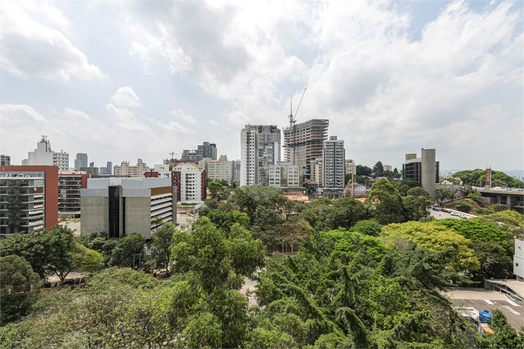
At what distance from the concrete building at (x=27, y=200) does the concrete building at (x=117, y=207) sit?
6097mm

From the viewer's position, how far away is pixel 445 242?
1584 cm

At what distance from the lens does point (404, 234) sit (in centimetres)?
1916

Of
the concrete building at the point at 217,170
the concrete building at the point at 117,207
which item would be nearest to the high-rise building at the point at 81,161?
the concrete building at the point at 217,170

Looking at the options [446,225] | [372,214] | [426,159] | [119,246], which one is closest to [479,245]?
[446,225]

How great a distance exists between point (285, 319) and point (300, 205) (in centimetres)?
2852

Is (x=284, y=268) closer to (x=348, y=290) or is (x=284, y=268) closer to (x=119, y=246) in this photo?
(x=348, y=290)

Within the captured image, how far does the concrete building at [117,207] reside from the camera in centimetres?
2383

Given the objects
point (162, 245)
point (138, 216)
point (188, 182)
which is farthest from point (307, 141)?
point (162, 245)

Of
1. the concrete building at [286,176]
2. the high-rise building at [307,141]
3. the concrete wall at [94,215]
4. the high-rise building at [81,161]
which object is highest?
the high-rise building at [307,141]

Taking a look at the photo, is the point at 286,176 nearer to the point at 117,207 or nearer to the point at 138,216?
the point at 138,216

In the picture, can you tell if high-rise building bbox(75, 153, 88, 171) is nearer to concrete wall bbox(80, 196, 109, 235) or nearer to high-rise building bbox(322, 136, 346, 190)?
concrete wall bbox(80, 196, 109, 235)

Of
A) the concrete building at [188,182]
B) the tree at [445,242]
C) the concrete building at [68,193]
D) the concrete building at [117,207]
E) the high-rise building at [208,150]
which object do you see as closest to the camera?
the tree at [445,242]

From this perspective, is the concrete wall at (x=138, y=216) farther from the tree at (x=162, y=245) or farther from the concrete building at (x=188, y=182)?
the concrete building at (x=188, y=182)

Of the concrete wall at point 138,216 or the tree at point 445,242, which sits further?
the concrete wall at point 138,216
